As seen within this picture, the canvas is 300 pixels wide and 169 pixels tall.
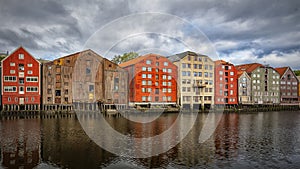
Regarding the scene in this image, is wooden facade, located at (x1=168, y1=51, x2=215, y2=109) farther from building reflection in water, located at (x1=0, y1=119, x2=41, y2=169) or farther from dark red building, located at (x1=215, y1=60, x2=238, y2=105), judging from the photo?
building reflection in water, located at (x1=0, y1=119, x2=41, y2=169)

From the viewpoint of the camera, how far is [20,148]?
23828 mm

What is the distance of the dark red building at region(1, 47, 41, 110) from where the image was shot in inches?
2216

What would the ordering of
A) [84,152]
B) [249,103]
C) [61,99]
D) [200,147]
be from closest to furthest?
1. [84,152]
2. [200,147]
3. [61,99]
4. [249,103]

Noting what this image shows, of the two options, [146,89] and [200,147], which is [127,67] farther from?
[200,147]

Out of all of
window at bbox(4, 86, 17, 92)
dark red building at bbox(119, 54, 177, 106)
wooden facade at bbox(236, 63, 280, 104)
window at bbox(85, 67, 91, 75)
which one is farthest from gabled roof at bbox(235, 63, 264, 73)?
window at bbox(4, 86, 17, 92)

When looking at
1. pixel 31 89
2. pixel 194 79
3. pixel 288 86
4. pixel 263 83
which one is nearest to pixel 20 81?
pixel 31 89

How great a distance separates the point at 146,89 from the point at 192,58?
1817cm

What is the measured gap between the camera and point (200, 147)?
2528cm

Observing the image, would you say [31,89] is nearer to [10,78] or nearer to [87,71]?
[10,78]

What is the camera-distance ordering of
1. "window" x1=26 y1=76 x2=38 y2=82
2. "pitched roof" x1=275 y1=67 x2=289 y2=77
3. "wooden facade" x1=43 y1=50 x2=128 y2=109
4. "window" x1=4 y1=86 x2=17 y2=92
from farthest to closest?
"pitched roof" x1=275 y1=67 x2=289 y2=77, "wooden facade" x1=43 y1=50 x2=128 y2=109, "window" x1=26 y1=76 x2=38 y2=82, "window" x1=4 y1=86 x2=17 y2=92

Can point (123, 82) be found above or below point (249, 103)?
above

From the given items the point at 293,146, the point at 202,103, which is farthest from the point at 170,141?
the point at 202,103

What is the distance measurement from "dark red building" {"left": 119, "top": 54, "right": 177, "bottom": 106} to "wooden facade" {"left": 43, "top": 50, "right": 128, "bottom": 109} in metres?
4.20

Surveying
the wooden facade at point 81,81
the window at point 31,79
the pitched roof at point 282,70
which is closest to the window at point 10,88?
the window at point 31,79
